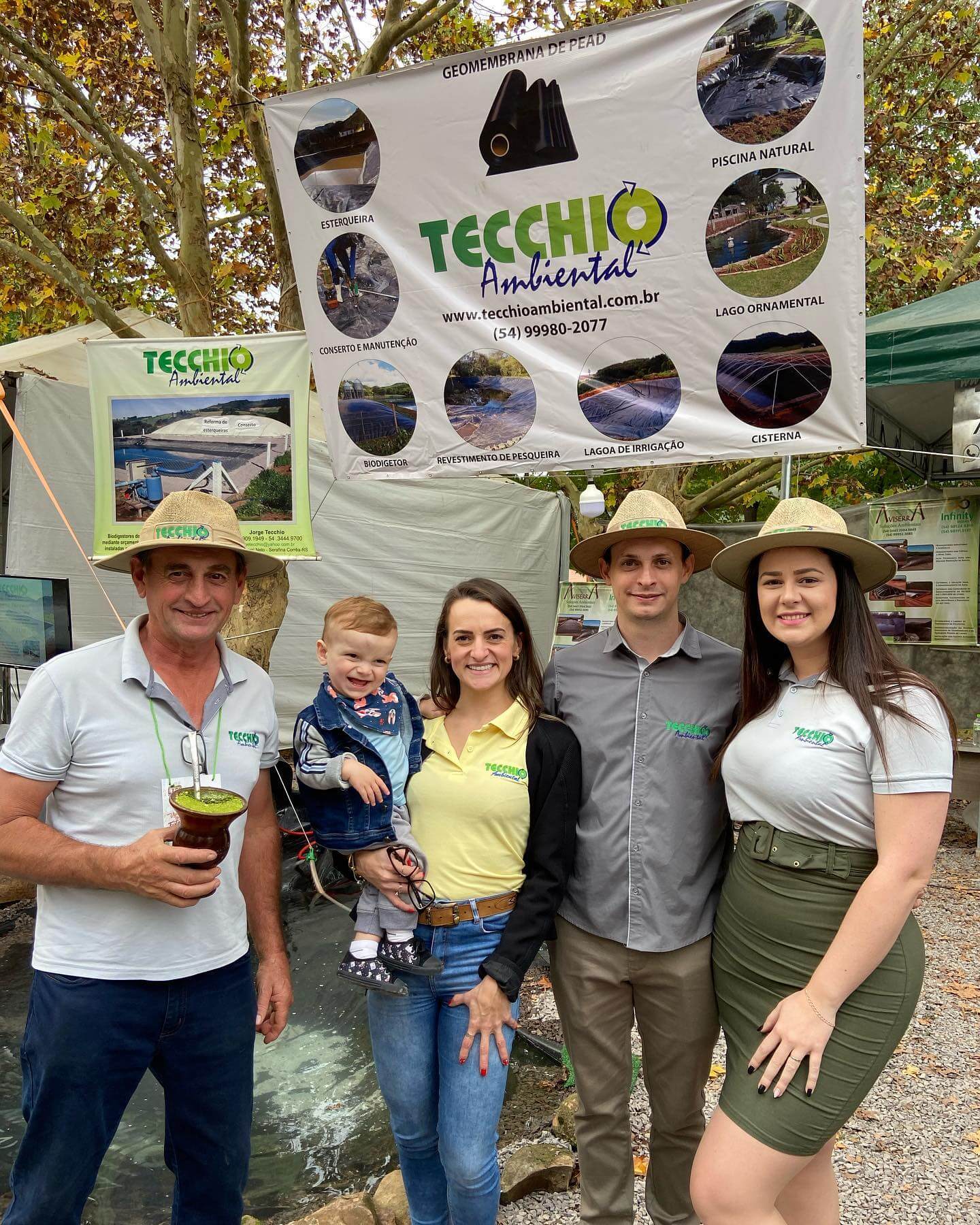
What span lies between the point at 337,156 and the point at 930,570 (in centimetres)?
558

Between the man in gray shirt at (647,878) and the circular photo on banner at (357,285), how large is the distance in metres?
1.75

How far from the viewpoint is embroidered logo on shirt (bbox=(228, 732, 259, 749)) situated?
2.17m

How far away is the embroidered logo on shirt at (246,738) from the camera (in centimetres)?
217

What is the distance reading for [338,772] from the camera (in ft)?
7.18

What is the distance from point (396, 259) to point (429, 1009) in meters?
2.83

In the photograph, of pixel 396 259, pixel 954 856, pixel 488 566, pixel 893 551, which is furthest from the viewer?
pixel 488 566

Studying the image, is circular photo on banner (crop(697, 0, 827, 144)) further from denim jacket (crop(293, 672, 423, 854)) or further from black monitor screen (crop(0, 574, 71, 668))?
black monitor screen (crop(0, 574, 71, 668))

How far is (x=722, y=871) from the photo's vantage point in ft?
7.74

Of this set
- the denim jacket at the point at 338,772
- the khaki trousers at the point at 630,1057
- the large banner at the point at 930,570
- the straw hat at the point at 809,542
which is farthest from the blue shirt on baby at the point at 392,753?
the large banner at the point at 930,570

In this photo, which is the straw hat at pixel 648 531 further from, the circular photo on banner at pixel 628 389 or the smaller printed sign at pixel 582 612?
the smaller printed sign at pixel 582 612

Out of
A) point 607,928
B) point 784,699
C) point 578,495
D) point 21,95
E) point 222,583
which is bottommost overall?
point 607,928

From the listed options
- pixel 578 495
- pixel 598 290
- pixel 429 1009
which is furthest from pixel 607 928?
pixel 578 495

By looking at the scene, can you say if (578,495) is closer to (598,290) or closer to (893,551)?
(893,551)

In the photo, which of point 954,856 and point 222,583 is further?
point 954,856
